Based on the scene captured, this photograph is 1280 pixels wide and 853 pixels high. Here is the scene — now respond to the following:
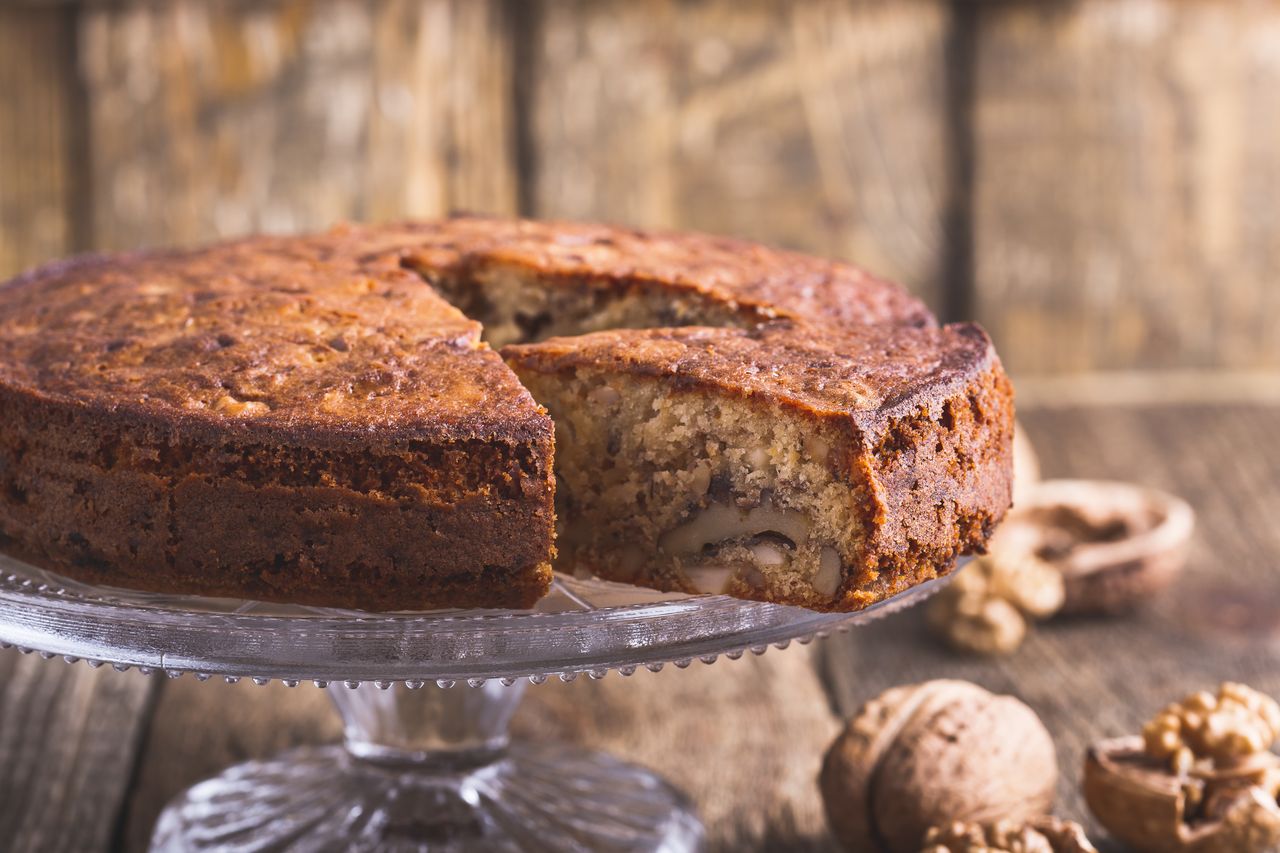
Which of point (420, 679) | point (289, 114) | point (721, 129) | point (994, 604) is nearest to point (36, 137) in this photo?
point (289, 114)

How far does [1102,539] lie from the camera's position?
2965mm

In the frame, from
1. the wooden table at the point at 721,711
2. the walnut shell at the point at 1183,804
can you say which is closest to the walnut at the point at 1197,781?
the walnut shell at the point at 1183,804

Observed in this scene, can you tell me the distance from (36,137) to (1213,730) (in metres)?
2.89

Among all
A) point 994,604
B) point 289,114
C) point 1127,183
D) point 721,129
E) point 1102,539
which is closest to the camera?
point 994,604

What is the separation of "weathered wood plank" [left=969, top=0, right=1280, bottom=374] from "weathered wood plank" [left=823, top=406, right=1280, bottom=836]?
21.3 inches

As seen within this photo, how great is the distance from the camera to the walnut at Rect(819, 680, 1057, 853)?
1.94 meters

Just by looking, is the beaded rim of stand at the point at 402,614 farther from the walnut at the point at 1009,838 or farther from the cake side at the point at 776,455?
the walnut at the point at 1009,838

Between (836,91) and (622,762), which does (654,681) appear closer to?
(622,762)

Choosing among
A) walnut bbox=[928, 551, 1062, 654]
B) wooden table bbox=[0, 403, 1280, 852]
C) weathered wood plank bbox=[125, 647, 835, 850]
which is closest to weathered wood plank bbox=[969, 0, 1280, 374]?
wooden table bbox=[0, 403, 1280, 852]

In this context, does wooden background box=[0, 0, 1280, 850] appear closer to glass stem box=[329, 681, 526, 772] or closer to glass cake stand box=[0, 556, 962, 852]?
glass cake stand box=[0, 556, 962, 852]

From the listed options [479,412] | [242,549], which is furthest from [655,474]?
[242,549]

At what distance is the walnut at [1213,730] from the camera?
6.39 feet

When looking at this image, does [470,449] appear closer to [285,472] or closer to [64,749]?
[285,472]

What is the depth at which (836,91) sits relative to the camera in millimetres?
3840
